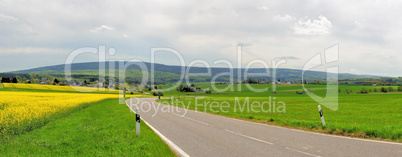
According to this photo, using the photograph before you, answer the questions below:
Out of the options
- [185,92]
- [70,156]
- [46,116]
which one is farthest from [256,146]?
[185,92]

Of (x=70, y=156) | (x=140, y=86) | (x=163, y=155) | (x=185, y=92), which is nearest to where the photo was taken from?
(x=163, y=155)

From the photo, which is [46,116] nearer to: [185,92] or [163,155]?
[163,155]

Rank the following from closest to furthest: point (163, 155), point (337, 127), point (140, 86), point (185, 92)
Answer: point (163, 155) → point (337, 127) → point (185, 92) → point (140, 86)

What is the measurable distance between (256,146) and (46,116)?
1764 centimetres

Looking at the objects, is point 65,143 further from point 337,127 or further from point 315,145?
point 337,127

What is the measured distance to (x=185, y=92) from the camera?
115 metres

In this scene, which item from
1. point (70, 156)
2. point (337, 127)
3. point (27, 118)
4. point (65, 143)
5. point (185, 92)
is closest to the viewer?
point (70, 156)

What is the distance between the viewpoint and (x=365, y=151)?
8133 millimetres

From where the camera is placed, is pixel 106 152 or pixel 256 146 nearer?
pixel 106 152

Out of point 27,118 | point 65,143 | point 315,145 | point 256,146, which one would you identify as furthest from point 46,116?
point 315,145

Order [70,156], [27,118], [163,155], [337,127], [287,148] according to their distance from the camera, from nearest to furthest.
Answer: [163,155]
[70,156]
[287,148]
[337,127]
[27,118]

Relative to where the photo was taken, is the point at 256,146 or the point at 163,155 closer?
the point at 163,155

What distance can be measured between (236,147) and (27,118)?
1526 centimetres

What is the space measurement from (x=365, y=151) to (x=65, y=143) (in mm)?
11942
